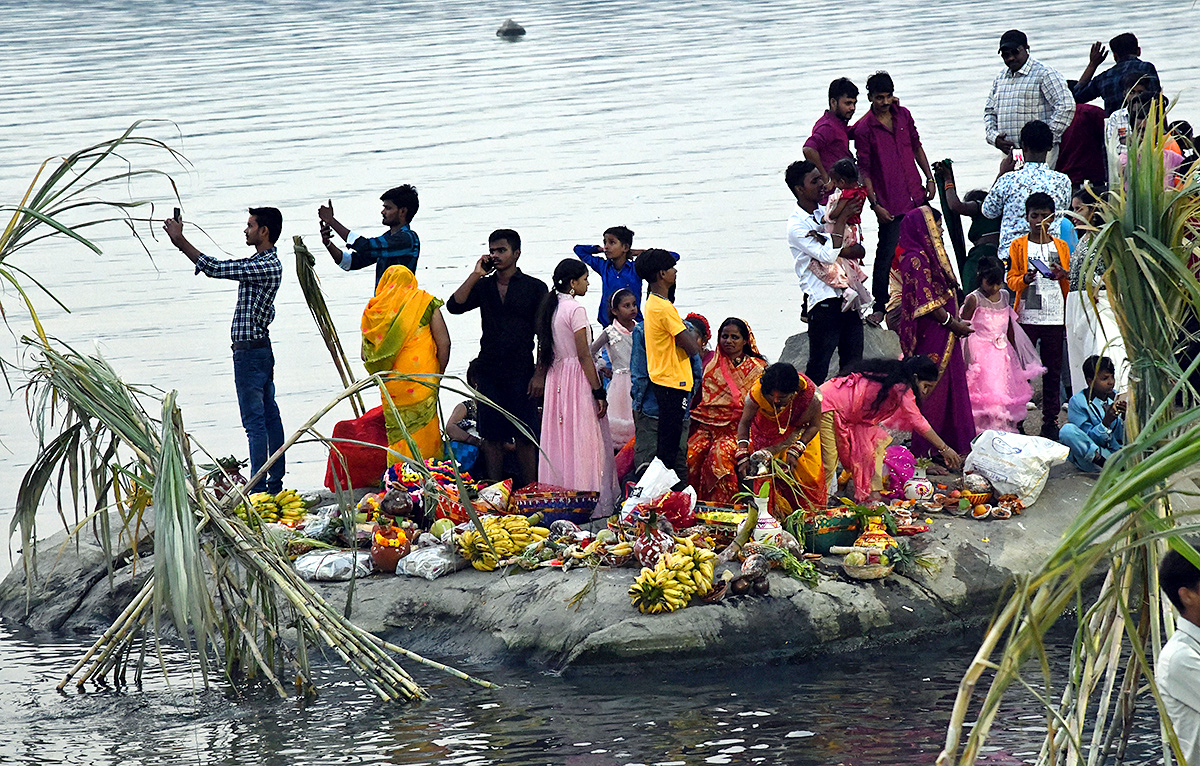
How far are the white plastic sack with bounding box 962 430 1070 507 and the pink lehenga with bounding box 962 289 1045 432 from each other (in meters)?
0.65

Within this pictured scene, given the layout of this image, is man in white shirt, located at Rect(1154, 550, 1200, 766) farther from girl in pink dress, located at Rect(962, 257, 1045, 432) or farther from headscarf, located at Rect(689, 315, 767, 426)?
girl in pink dress, located at Rect(962, 257, 1045, 432)

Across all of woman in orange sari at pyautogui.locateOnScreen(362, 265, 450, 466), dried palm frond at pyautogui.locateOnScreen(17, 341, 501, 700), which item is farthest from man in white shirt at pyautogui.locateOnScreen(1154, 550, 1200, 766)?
woman in orange sari at pyautogui.locateOnScreen(362, 265, 450, 466)

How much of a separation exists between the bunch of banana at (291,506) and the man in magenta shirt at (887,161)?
12.9 ft

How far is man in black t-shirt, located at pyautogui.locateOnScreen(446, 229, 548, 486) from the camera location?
9.21m

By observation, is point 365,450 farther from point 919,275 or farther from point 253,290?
point 919,275

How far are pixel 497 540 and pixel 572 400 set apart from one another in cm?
96

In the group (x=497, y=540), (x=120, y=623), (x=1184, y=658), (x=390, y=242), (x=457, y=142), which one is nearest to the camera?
(x=1184, y=658)

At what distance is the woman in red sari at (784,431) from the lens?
861 cm

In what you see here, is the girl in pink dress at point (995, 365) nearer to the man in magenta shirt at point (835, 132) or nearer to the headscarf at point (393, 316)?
the man in magenta shirt at point (835, 132)

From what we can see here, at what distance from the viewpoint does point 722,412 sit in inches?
358

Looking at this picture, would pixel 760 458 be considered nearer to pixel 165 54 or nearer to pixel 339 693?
pixel 339 693

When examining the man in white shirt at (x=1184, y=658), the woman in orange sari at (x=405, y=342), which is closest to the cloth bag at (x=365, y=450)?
the woman in orange sari at (x=405, y=342)

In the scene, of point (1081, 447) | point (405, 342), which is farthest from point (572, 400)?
point (1081, 447)

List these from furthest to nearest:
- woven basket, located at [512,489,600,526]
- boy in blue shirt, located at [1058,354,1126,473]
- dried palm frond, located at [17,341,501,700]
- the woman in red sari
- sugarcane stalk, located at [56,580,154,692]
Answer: boy in blue shirt, located at [1058,354,1126,473] < woven basket, located at [512,489,600,526] < the woman in red sari < sugarcane stalk, located at [56,580,154,692] < dried palm frond, located at [17,341,501,700]
